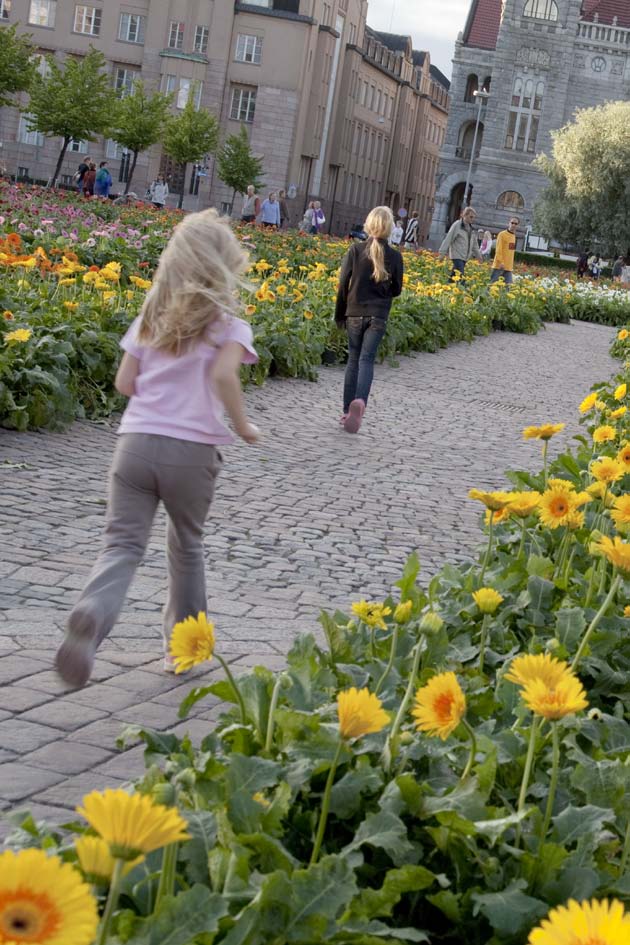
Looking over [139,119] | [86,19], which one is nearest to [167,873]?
[139,119]

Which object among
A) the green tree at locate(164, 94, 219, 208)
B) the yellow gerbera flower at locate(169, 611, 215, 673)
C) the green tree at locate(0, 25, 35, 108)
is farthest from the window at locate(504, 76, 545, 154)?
the yellow gerbera flower at locate(169, 611, 215, 673)

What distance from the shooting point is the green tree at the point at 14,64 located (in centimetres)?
4822

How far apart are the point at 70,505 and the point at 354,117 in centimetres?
8145

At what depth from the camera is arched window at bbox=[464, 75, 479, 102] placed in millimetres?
89194

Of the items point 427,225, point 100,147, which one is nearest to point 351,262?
point 100,147

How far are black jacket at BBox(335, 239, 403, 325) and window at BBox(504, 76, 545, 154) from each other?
74.6m

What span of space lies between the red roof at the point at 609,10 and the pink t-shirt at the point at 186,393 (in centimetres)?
8554

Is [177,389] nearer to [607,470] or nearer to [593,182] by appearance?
[607,470]

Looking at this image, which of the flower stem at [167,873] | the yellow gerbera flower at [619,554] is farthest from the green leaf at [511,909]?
the yellow gerbera flower at [619,554]

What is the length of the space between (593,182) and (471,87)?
108 feet

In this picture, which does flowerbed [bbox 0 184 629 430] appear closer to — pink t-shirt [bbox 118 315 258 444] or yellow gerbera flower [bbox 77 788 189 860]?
pink t-shirt [bbox 118 315 258 444]

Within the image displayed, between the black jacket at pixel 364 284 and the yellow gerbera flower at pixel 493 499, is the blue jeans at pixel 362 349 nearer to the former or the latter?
the black jacket at pixel 364 284

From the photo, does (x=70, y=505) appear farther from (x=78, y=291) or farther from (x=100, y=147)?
(x=100, y=147)

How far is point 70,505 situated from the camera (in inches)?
279
